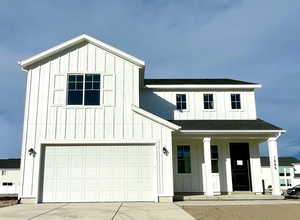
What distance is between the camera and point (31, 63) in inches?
574

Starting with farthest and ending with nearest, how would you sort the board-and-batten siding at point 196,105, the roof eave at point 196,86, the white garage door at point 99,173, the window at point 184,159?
the roof eave at point 196,86 → the board-and-batten siding at point 196,105 → the window at point 184,159 → the white garage door at point 99,173

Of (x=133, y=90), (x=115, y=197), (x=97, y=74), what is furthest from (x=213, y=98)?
(x=115, y=197)

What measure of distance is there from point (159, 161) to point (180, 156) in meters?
3.34

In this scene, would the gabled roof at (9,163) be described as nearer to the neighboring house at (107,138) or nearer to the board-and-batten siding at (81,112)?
the board-and-batten siding at (81,112)

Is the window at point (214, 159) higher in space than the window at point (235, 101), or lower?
lower

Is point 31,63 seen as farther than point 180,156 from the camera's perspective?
No

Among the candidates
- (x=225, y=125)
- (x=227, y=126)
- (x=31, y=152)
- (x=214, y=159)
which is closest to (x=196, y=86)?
(x=225, y=125)

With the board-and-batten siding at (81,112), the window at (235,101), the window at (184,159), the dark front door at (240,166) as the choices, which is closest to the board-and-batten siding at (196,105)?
the window at (235,101)

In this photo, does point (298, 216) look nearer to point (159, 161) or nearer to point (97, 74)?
point (159, 161)

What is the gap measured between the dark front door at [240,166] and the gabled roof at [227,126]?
1409 mm

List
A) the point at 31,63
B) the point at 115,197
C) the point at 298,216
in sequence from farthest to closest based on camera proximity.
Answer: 1. the point at 31,63
2. the point at 115,197
3. the point at 298,216

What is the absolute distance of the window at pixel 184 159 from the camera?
16.5 meters

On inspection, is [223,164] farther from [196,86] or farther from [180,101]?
[196,86]

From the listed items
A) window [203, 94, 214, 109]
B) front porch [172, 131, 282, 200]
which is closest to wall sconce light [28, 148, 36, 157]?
front porch [172, 131, 282, 200]
